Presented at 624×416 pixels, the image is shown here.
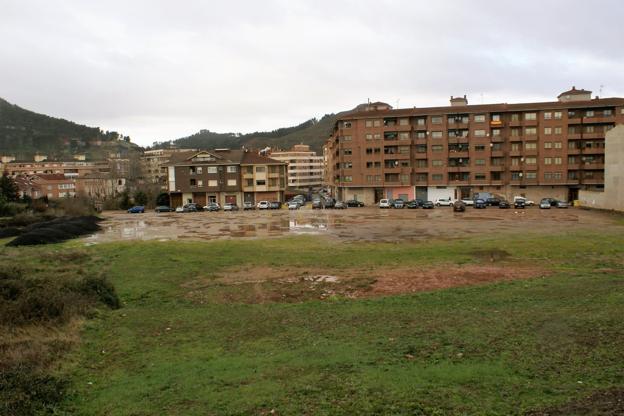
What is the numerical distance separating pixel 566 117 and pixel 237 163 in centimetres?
5614

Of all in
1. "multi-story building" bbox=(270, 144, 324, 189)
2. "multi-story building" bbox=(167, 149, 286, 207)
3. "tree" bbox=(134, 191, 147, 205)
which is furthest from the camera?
"multi-story building" bbox=(270, 144, 324, 189)

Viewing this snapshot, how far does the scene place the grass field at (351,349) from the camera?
8.74 metres

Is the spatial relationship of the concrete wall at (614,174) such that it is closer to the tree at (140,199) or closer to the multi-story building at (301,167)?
the tree at (140,199)

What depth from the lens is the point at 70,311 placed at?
1518 centimetres

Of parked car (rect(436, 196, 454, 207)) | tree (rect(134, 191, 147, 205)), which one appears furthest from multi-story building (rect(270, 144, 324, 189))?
parked car (rect(436, 196, 454, 207))

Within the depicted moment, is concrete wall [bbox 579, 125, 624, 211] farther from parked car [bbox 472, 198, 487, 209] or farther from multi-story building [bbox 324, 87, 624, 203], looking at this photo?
multi-story building [bbox 324, 87, 624, 203]

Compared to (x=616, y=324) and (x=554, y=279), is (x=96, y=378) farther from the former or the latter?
(x=554, y=279)

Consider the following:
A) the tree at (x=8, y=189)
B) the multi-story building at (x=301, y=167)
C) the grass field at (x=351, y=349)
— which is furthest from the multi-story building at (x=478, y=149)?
the multi-story building at (x=301, y=167)

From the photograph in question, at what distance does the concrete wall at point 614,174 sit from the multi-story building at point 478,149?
57.3ft

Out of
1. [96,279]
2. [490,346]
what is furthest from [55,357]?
[490,346]

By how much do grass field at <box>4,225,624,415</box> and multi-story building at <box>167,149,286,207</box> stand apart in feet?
218

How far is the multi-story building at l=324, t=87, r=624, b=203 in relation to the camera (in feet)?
269

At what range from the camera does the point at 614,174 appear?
61.6m

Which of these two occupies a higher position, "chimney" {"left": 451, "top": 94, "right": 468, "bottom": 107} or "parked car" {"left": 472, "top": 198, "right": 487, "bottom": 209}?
"chimney" {"left": 451, "top": 94, "right": 468, "bottom": 107}
